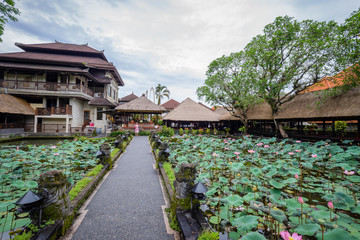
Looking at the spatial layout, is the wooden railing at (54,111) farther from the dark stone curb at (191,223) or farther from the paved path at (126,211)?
the dark stone curb at (191,223)

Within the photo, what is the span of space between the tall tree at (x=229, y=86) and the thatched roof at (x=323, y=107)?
2.69m

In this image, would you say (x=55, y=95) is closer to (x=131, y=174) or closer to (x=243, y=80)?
(x=131, y=174)

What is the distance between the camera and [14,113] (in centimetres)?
1285

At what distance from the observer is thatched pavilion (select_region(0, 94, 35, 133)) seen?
1254cm

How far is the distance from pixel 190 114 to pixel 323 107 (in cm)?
1363

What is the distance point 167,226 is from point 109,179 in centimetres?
284

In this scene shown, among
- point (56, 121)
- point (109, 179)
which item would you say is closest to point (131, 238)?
point (109, 179)

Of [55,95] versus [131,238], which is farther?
[55,95]

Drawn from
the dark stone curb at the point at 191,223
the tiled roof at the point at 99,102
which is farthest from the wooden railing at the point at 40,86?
the dark stone curb at the point at 191,223

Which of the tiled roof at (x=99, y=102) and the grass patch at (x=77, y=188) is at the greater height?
the tiled roof at (x=99, y=102)

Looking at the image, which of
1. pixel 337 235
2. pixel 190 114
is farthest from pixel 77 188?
pixel 190 114

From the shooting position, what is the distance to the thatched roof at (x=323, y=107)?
357 inches

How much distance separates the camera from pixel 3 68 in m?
15.2

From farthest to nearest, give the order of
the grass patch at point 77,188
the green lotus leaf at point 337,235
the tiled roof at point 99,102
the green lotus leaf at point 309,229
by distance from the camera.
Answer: the tiled roof at point 99,102
the grass patch at point 77,188
the green lotus leaf at point 309,229
the green lotus leaf at point 337,235
